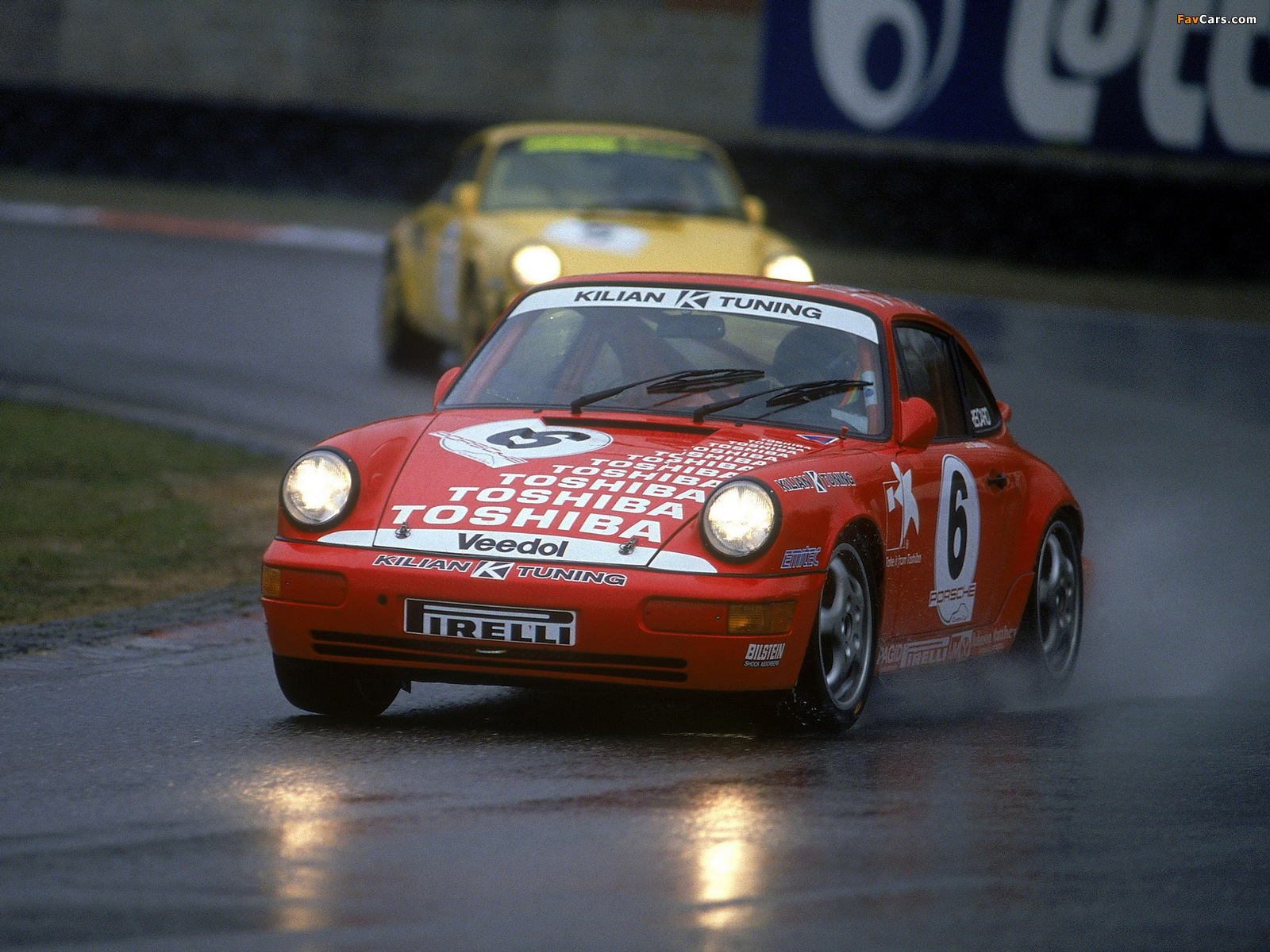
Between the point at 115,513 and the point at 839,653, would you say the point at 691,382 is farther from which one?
the point at 115,513

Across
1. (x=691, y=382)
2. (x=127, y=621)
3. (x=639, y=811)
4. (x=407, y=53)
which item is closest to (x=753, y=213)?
(x=127, y=621)

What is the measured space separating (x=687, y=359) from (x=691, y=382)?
0.17 m

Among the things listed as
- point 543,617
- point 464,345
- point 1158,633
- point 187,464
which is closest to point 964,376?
point 1158,633

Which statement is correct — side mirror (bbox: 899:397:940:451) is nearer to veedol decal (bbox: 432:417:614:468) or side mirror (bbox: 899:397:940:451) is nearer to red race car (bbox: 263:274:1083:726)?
red race car (bbox: 263:274:1083:726)

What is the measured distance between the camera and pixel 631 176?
14.5 metres

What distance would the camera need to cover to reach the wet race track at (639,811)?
4.39 m

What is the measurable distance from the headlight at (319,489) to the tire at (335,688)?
384 millimetres

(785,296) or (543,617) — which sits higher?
(785,296)

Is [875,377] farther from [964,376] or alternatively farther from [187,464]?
[187,464]

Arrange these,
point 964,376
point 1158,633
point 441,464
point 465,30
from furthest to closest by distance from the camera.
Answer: point 465,30, point 1158,633, point 964,376, point 441,464

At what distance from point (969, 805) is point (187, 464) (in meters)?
6.95

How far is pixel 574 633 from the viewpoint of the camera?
5848 mm

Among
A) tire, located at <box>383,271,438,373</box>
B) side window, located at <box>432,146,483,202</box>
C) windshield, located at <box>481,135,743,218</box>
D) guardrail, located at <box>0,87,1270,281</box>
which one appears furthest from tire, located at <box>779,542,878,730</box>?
guardrail, located at <box>0,87,1270,281</box>

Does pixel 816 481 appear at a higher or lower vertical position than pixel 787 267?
higher
